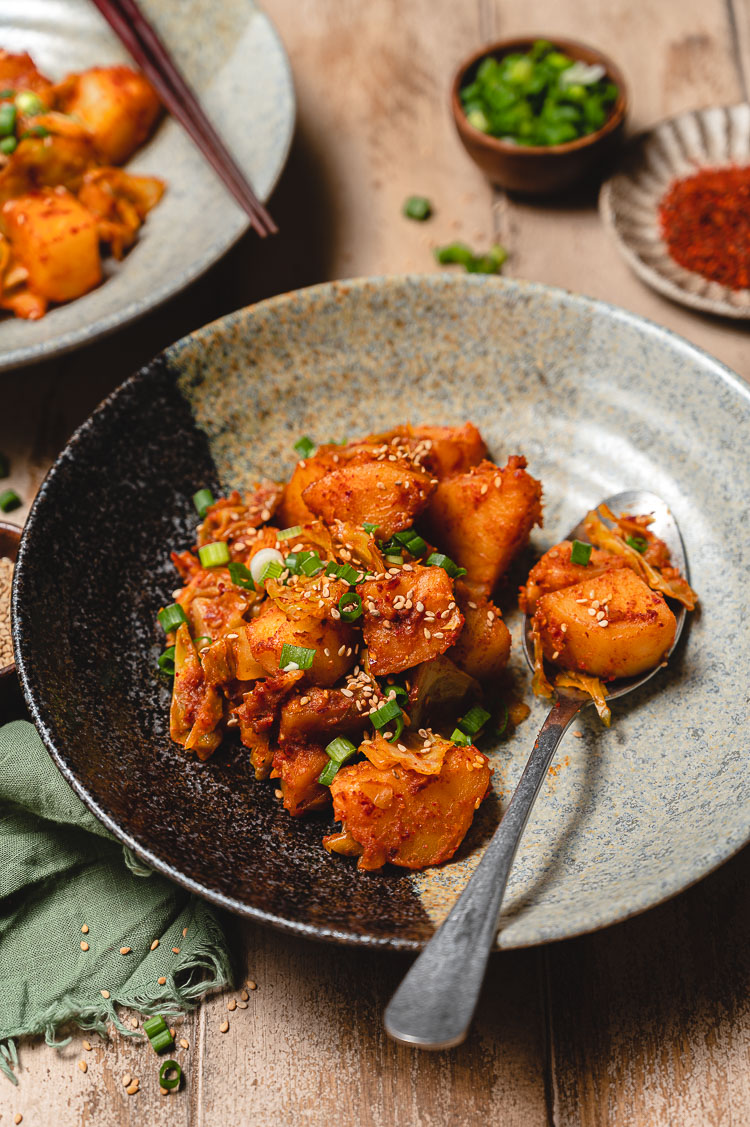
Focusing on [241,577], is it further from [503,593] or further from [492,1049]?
[492,1049]

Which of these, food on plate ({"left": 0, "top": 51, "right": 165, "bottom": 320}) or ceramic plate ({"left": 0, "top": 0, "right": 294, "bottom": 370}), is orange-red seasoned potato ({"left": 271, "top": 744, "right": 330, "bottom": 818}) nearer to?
ceramic plate ({"left": 0, "top": 0, "right": 294, "bottom": 370})

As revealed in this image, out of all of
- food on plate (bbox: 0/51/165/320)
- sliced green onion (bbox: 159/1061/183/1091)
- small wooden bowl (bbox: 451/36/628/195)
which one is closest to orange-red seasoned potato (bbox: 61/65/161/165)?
food on plate (bbox: 0/51/165/320)

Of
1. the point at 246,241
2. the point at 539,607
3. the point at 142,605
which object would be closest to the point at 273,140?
the point at 246,241

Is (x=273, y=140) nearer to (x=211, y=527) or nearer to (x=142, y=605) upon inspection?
(x=211, y=527)

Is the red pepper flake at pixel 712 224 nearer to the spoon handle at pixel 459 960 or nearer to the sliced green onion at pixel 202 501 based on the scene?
the sliced green onion at pixel 202 501

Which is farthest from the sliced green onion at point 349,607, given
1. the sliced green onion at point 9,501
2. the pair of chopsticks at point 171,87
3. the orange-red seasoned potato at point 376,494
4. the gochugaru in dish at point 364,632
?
the pair of chopsticks at point 171,87


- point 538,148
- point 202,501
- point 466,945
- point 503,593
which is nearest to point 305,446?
point 202,501
